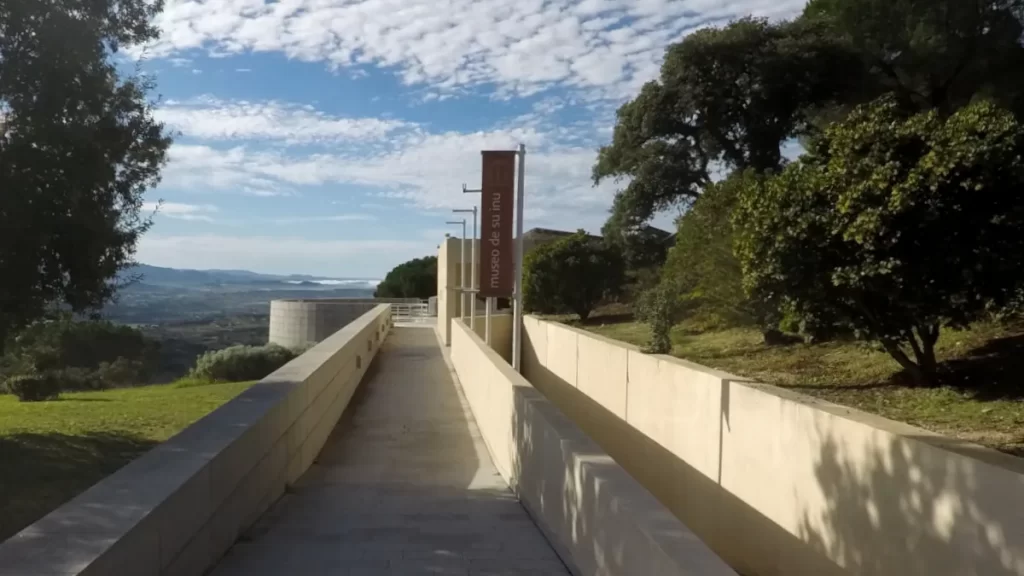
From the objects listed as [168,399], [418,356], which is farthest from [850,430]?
[418,356]

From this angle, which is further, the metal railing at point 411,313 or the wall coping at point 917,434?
the metal railing at point 411,313

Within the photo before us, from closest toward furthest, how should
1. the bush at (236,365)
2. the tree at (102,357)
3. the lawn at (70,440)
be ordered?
the lawn at (70,440), the bush at (236,365), the tree at (102,357)

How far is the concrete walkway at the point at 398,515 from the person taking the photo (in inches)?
236

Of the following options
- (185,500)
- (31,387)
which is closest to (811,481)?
(185,500)

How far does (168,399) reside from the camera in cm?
1780

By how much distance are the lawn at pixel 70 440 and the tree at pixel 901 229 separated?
8671 mm

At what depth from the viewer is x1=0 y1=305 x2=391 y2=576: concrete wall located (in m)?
3.74

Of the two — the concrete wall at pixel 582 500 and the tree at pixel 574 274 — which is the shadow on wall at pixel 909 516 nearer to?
the concrete wall at pixel 582 500

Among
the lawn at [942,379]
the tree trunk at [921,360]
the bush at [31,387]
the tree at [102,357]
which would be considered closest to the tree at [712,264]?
the lawn at [942,379]

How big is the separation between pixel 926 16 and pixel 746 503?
777 inches

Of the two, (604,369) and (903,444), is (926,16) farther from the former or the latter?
(903,444)

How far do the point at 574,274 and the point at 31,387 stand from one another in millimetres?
20558

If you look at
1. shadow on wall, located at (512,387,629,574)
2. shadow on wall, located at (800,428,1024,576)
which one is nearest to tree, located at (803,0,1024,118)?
shadow on wall, located at (800,428,1024,576)

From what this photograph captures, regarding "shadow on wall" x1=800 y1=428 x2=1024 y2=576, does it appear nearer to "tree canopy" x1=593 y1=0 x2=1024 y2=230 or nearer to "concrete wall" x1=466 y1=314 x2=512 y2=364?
"tree canopy" x1=593 y1=0 x2=1024 y2=230
